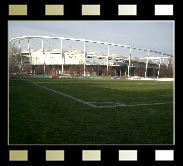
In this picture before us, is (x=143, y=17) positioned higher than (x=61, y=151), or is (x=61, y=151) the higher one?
(x=143, y=17)

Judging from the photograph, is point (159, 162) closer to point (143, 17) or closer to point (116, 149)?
point (116, 149)

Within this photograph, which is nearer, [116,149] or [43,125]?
[116,149]

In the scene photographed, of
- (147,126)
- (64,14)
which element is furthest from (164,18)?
(147,126)

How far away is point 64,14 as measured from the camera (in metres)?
3.99

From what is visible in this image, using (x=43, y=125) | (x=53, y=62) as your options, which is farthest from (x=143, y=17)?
(x=53, y=62)

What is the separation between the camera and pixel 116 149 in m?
3.63
